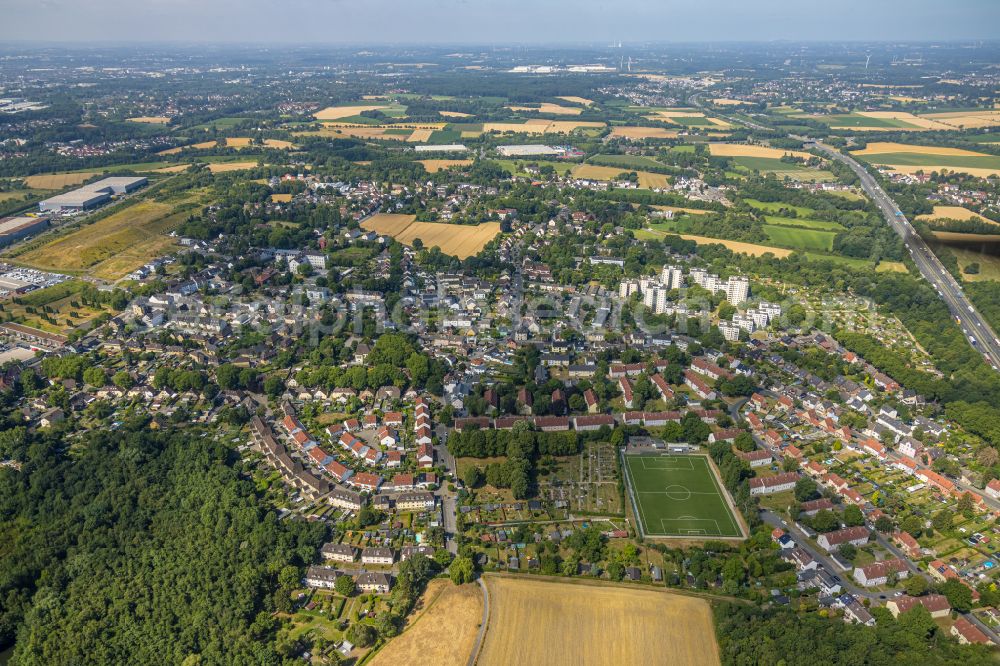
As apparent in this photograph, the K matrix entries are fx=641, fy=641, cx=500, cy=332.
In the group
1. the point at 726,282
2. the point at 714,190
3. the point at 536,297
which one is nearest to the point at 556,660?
the point at 536,297

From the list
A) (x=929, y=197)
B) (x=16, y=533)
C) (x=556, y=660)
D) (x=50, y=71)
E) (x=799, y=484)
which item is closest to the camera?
(x=556, y=660)

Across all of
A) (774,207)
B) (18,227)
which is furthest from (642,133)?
(18,227)

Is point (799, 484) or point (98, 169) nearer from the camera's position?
point (799, 484)

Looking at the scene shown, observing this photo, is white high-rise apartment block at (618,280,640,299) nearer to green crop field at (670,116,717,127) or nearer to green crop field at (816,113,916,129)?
green crop field at (670,116,717,127)

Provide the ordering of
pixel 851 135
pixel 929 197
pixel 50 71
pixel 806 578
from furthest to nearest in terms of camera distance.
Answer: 1. pixel 50 71
2. pixel 851 135
3. pixel 929 197
4. pixel 806 578

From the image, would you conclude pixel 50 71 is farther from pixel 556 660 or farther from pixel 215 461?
pixel 556 660

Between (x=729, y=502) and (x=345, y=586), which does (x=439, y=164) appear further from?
(x=345, y=586)

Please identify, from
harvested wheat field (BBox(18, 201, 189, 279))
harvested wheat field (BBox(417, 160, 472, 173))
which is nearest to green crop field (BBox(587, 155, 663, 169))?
harvested wheat field (BBox(417, 160, 472, 173))
